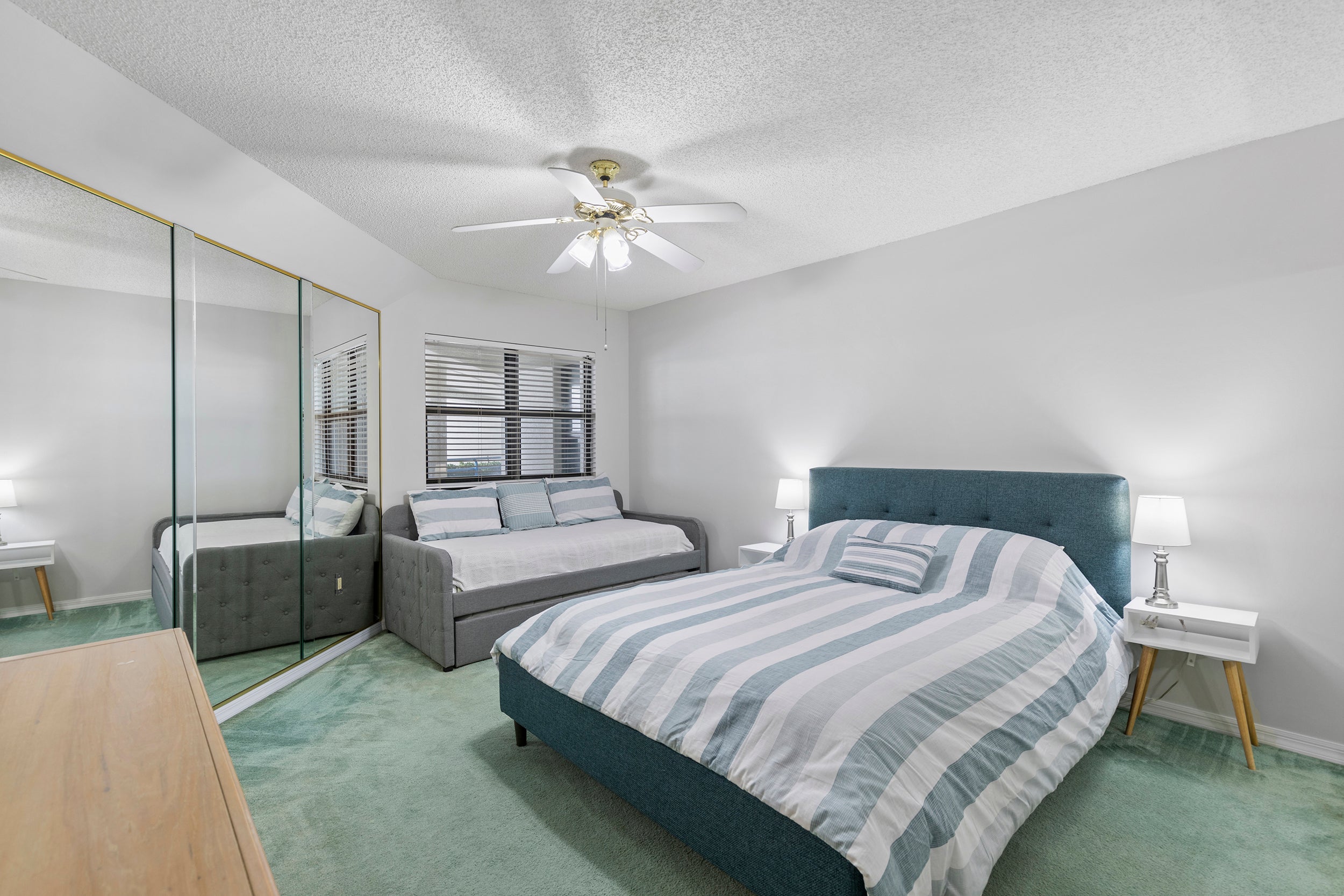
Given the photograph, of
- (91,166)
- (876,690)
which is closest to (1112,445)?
(876,690)

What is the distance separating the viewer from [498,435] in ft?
16.0

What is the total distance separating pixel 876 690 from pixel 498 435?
383cm

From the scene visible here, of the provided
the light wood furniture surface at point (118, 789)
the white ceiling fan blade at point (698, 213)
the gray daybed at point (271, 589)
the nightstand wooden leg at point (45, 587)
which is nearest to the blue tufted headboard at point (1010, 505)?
the white ceiling fan blade at point (698, 213)

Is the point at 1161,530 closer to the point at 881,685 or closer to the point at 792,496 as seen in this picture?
the point at 881,685

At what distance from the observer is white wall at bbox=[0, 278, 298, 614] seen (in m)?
1.98

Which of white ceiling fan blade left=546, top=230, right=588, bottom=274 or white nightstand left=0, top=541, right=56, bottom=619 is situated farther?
white ceiling fan blade left=546, top=230, right=588, bottom=274

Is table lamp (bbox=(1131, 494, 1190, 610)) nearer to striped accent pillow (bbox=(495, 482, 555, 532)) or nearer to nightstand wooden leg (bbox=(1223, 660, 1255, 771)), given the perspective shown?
nightstand wooden leg (bbox=(1223, 660, 1255, 771))

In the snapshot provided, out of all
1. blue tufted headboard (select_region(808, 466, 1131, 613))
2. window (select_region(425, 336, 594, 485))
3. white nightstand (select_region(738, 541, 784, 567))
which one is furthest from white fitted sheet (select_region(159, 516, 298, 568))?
blue tufted headboard (select_region(808, 466, 1131, 613))

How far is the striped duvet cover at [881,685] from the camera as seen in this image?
1.43 metres

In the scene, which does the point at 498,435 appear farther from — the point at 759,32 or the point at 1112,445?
the point at 1112,445

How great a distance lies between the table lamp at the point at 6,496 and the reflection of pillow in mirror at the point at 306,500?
4.28 ft

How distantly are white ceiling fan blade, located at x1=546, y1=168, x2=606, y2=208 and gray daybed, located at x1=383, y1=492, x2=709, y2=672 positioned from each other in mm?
2055

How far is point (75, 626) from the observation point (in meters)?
2.13

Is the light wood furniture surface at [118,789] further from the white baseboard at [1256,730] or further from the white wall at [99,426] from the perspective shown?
the white baseboard at [1256,730]
